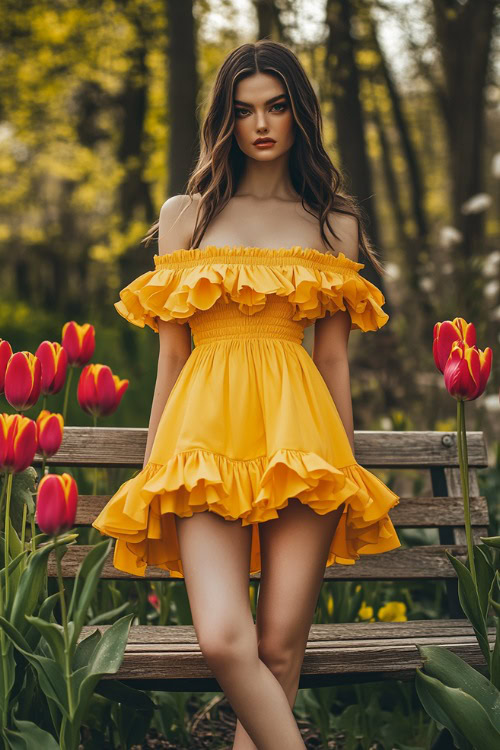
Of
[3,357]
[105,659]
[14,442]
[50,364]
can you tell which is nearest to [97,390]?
[50,364]

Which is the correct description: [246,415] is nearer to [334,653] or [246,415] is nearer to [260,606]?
[260,606]

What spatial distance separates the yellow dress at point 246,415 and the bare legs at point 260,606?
6 centimetres

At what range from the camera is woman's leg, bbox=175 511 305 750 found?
6.68ft

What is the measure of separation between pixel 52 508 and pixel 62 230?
52.8ft

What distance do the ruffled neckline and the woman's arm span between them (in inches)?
5.1

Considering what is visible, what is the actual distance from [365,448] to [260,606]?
934mm

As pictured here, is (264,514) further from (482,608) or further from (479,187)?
(479,187)

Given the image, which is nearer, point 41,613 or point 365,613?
point 41,613

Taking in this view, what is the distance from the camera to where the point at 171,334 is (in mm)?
2564

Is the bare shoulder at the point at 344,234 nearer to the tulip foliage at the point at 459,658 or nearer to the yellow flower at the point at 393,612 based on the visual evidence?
the tulip foliage at the point at 459,658

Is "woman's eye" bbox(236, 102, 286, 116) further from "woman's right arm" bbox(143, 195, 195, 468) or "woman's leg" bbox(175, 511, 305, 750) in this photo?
"woman's leg" bbox(175, 511, 305, 750)

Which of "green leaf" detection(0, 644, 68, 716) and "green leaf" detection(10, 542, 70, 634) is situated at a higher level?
"green leaf" detection(10, 542, 70, 634)

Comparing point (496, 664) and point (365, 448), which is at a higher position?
point (365, 448)

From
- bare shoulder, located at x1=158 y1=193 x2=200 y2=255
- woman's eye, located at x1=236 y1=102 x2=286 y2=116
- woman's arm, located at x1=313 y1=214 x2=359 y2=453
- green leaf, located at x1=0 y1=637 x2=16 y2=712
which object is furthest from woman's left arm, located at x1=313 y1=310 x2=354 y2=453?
green leaf, located at x1=0 y1=637 x2=16 y2=712
